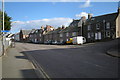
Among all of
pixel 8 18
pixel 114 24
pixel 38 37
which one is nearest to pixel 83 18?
pixel 114 24

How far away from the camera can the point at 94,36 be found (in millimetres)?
48156

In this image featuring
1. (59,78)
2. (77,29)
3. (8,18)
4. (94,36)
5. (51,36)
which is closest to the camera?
(59,78)

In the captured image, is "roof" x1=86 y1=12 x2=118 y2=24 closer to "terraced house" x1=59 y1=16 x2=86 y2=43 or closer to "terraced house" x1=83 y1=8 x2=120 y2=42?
"terraced house" x1=83 y1=8 x2=120 y2=42

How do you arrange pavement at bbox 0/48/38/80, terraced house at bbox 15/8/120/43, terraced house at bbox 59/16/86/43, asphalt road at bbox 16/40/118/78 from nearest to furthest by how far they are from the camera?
pavement at bbox 0/48/38/80 < asphalt road at bbox 16/40/118/78 < terraced house at bbox 15/8/120/43 < terraced house at bbox 59/16/86/43

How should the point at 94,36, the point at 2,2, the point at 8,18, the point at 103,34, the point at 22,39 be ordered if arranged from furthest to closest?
the point at 22,39, the point at 94,36, the point at 103,34, the point at 8,18, the point at 2,2

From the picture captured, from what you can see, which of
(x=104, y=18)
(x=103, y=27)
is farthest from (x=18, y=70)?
(x=104, y=18)

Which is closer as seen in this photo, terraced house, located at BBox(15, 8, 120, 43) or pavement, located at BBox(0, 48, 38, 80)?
pavement, located at BBox(0, 48, 38, 80)

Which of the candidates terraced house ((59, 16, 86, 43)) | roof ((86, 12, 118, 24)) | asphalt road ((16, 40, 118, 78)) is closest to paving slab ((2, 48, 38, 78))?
asphalt road ((16, 40, 118, 78))

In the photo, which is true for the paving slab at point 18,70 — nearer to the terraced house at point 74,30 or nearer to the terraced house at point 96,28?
the terraced house at point 96,28

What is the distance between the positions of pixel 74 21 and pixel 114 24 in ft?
79.4

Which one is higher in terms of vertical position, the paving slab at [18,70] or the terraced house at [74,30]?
the terraced house at [74,30]

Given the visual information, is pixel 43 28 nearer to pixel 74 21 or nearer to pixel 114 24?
pixel 74 21

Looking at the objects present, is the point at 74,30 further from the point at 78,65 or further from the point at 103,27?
the point at 78,65

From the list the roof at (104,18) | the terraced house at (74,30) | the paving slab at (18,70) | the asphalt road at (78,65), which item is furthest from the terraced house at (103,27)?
the paving slab at (18,70)
